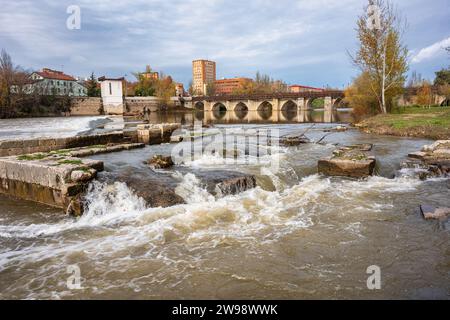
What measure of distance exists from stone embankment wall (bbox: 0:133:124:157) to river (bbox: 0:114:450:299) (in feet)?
11.3

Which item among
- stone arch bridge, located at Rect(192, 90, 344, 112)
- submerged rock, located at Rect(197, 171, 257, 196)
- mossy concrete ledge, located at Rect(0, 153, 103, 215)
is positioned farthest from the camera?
stone arch bridge, located at Rect(192, 90, 344, 112)

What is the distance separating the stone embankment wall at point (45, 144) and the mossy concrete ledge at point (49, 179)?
2651 millimetres

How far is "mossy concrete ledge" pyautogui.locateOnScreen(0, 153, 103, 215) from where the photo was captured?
7609mm

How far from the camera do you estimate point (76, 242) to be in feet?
19.5

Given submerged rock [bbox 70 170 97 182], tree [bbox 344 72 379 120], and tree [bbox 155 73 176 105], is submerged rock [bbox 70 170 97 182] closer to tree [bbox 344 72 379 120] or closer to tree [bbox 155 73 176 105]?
tree [bbox 344 72 379 120]

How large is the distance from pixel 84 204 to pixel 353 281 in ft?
19.7

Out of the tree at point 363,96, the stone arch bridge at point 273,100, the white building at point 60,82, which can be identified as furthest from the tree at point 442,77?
the white building at point 60,82

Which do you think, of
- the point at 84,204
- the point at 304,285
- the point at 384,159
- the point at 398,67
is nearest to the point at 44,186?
the point at 84,204

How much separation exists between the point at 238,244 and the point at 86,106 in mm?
73168

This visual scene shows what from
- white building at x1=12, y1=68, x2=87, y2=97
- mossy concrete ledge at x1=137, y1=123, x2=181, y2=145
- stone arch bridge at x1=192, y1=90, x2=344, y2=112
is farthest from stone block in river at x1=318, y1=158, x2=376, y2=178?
white building at x1=12, y1=68, x2=87, y2=97

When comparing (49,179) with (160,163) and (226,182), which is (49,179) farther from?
(226,182)

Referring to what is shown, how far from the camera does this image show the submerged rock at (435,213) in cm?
654

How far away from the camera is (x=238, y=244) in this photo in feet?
18.6
